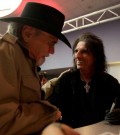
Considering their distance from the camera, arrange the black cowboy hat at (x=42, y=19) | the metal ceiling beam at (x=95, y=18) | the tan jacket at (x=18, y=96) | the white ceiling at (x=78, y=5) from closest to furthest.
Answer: the tan jacket at (x=18, y=96) → the black cowboy hat at (x=42, y=19) → the white ceiling at (x=78, y=5) → the metal ceiling beam at (x=95, y=18)

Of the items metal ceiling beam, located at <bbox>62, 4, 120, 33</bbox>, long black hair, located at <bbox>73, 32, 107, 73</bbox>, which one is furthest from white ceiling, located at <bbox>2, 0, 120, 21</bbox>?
long black hair, located at <bbox>73, 32, 107, 73</bbox>

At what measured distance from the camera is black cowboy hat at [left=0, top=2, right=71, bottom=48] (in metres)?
0.89

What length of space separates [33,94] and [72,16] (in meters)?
3.59

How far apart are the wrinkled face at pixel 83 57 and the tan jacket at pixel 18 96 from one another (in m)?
0.86

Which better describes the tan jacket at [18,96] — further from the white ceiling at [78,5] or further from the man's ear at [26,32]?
the white ceiling at [78,5]

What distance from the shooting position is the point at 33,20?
2.92ft

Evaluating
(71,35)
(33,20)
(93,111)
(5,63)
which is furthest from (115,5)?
(5,63)

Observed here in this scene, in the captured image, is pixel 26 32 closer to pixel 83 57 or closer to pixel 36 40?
pixel 36 40

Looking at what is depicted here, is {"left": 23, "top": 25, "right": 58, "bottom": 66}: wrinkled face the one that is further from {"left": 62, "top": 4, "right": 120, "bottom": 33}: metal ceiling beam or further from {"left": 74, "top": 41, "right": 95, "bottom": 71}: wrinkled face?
{"left": 62, "top": 4, "right": 120, "bottom": 33}: metal ceiling beam

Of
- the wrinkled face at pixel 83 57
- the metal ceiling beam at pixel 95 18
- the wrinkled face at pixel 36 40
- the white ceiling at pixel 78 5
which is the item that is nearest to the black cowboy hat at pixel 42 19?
the wrinkled face at pixel 36 40

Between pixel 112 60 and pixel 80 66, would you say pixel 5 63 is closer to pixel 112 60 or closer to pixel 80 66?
pixel 80 66

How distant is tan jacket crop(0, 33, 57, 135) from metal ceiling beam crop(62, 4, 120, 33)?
3058 millimetres

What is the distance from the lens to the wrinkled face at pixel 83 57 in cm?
164

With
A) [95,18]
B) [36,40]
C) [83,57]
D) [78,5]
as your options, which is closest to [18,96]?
[36,40]
